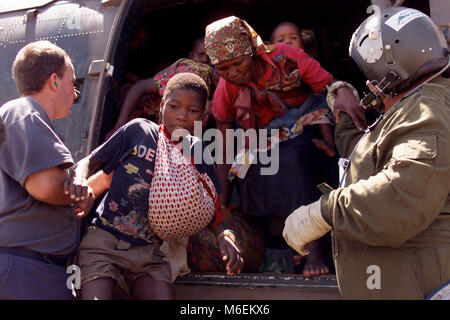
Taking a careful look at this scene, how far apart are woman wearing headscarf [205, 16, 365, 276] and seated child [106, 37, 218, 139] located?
1.47 feet

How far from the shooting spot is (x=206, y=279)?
8.48 ft

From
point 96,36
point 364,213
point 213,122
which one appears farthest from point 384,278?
point 96,36

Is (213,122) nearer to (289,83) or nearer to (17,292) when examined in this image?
(289,83)

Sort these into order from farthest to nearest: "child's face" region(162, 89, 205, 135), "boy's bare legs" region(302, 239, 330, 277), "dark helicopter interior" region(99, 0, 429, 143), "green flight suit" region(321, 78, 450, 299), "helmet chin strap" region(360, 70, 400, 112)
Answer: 1. "dark helicopter interior" region(99, 0, 429, 143)
2. "boy's bare legs" region(302, 239, 330, 277)
3. "child's face" region(162, 89, 205, 135)
4. "helmet chin strap" region(360, 70, 400, 112)
5. "green flight suit" region(321, 78, 450, 299)

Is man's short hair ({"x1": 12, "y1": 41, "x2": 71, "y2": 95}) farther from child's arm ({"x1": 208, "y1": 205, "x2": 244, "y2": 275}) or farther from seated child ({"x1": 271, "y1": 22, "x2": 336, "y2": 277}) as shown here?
seated child ({"x1": 271, "y1": 22, "x2": 336, "y2": 277})

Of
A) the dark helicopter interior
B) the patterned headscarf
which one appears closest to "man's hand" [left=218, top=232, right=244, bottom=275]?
the patterned headscarf

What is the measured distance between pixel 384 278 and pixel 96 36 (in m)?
2.55

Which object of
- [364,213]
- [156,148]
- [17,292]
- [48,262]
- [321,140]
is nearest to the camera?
[364,213]

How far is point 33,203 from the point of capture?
2.17 m

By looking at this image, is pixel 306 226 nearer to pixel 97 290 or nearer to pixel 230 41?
pixel 97 290

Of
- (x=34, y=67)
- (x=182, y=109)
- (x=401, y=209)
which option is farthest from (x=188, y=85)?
(x=401, y=209)

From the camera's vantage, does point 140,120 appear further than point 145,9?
No

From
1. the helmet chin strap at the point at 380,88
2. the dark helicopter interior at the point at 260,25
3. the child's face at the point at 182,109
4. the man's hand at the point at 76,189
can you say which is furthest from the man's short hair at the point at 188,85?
the dark helicopter interior at the point at 260,25

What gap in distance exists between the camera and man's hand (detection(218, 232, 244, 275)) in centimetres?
225
